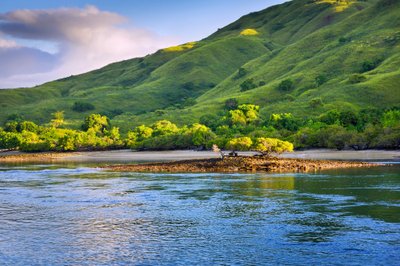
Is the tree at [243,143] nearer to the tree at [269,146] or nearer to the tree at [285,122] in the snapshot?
the tree at [269,146]

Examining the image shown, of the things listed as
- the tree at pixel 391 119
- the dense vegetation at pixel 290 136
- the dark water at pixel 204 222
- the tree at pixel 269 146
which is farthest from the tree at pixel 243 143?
the dark water at pixel 204 222

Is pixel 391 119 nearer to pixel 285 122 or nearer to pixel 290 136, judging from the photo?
pixel 290 136

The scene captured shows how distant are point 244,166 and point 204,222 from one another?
171 feet

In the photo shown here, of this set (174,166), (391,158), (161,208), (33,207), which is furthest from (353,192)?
(391,158)

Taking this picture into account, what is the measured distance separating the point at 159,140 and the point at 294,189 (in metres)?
123

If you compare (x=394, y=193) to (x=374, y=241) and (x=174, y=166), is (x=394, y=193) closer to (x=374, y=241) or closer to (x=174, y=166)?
(x=374, y=241)

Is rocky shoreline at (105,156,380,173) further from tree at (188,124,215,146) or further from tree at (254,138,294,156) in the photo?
tree at (188,124,215,146)

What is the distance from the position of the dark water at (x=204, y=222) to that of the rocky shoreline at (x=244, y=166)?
18680mm

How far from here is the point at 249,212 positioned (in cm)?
4897

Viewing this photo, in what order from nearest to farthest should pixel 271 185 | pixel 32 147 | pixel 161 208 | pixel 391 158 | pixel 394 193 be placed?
1. pixel 161 208
2. pixel 394 193
3. pixel 271 185
4. pixel 391 158
5. pixel 32 147

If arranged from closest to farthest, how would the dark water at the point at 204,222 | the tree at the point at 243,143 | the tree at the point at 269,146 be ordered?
1. the dark water at the point at 204,222
2. the tree at the point at 269,146
3. the tree at the point at 243,143

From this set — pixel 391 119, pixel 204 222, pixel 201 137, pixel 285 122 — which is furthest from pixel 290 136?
pixel 204 222

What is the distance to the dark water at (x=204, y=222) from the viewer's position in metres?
33.8

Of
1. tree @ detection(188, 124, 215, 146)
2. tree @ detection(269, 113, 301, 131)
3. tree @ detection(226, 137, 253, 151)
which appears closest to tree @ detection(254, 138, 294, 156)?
tree @ detection(226, 137, 253, 151)
